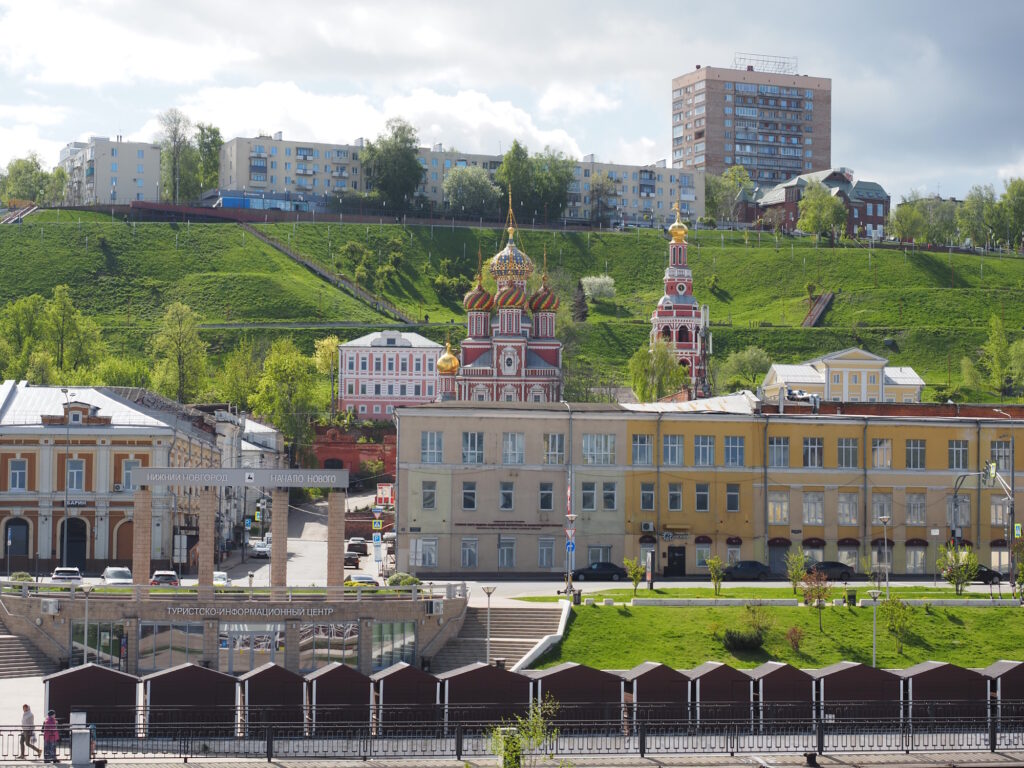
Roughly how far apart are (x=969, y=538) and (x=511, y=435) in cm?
2244

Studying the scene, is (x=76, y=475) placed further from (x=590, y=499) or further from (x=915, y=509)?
(x=915, y=509)

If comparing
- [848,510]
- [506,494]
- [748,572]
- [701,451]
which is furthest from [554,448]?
[848,510]

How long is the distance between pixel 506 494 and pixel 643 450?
6.86 meters

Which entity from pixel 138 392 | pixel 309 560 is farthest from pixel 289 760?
pixel 138 392

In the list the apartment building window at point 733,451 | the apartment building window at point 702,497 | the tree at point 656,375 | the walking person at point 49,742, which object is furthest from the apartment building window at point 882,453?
the tree at point 656,375

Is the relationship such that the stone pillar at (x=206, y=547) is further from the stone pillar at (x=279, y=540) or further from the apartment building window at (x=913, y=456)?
the apartment building window at (x=913, y=456)

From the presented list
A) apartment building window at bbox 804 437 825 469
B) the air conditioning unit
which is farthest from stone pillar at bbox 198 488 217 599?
apartment building window at bbox 804 437 825 469

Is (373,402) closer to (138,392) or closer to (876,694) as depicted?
(138,392)

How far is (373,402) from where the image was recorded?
14462cm

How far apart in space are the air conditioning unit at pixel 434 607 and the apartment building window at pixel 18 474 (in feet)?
102

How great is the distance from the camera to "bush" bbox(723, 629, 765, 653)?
2200 inches

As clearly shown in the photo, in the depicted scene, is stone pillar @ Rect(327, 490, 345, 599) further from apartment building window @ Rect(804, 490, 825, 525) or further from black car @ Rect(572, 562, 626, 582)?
apartment building window @ Rect(804, 490, 825, 525)

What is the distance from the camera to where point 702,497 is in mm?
76750

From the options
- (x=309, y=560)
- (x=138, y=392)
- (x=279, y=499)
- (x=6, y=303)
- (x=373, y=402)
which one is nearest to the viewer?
(x=279, y=499)
